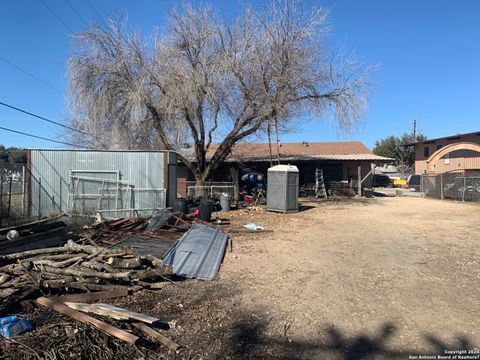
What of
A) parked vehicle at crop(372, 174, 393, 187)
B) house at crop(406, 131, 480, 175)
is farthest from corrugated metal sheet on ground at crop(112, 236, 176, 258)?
parked vehicle at crop(372, 174, 393, 187)

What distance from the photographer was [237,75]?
19391 mm

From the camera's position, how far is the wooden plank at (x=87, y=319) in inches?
156

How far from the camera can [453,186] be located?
2522 cm

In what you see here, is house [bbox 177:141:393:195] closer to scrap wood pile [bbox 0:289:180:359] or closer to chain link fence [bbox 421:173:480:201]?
chain link fence [bbox 421:173:480:201]

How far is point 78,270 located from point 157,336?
2.23 metres

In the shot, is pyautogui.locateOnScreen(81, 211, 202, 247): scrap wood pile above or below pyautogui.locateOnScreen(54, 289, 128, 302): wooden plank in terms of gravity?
above

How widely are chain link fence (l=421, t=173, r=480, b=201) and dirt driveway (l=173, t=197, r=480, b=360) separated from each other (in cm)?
1449

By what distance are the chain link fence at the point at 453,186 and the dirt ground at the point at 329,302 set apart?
50.9 ft

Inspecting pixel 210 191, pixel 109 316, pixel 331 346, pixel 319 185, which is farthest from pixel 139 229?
pixel 319 185

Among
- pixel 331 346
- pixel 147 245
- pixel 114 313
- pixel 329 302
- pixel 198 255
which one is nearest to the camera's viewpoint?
pixel 331 346

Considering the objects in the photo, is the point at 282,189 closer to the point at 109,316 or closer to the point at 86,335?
the point at 109,316

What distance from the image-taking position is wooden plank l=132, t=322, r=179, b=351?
161 inches

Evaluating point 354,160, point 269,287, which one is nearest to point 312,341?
point 269,287

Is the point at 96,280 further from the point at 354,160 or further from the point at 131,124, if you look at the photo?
the point at 354,160
